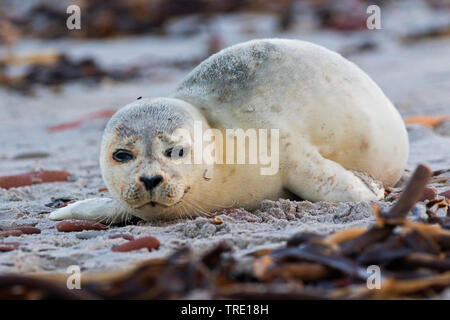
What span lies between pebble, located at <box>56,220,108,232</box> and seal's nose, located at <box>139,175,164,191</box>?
1.45ft

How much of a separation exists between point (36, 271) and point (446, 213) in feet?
5.71

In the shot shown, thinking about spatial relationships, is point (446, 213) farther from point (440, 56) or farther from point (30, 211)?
point (440, 56)

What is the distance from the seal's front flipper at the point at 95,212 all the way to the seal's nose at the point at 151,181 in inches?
18.5

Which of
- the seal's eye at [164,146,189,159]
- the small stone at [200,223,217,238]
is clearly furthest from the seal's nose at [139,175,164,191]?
the small stone at [200,223,217,238]

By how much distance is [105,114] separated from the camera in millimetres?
8570

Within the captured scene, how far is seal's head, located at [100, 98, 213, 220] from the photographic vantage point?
3.58 m

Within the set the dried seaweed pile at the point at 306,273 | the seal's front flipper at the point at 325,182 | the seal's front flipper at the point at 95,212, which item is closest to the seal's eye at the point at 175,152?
the seal's front flipper at the point at 95,212

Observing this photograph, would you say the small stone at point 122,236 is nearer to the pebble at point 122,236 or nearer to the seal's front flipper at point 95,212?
the pebble at point 122,236

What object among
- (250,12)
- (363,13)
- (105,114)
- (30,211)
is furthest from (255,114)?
(250,12)

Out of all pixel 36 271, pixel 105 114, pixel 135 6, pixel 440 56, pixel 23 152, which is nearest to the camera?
pixel 36 271

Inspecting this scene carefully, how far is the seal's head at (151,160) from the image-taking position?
3576 millimetres

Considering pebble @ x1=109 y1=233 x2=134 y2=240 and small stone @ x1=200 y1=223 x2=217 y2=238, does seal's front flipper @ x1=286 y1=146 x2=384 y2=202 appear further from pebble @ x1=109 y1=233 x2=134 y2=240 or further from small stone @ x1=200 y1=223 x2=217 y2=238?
pebble @ x1=109 y1=233 x2=134 y2=240

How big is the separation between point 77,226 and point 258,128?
3.43ft

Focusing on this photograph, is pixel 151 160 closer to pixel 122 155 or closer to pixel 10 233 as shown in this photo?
pixel 122 155
